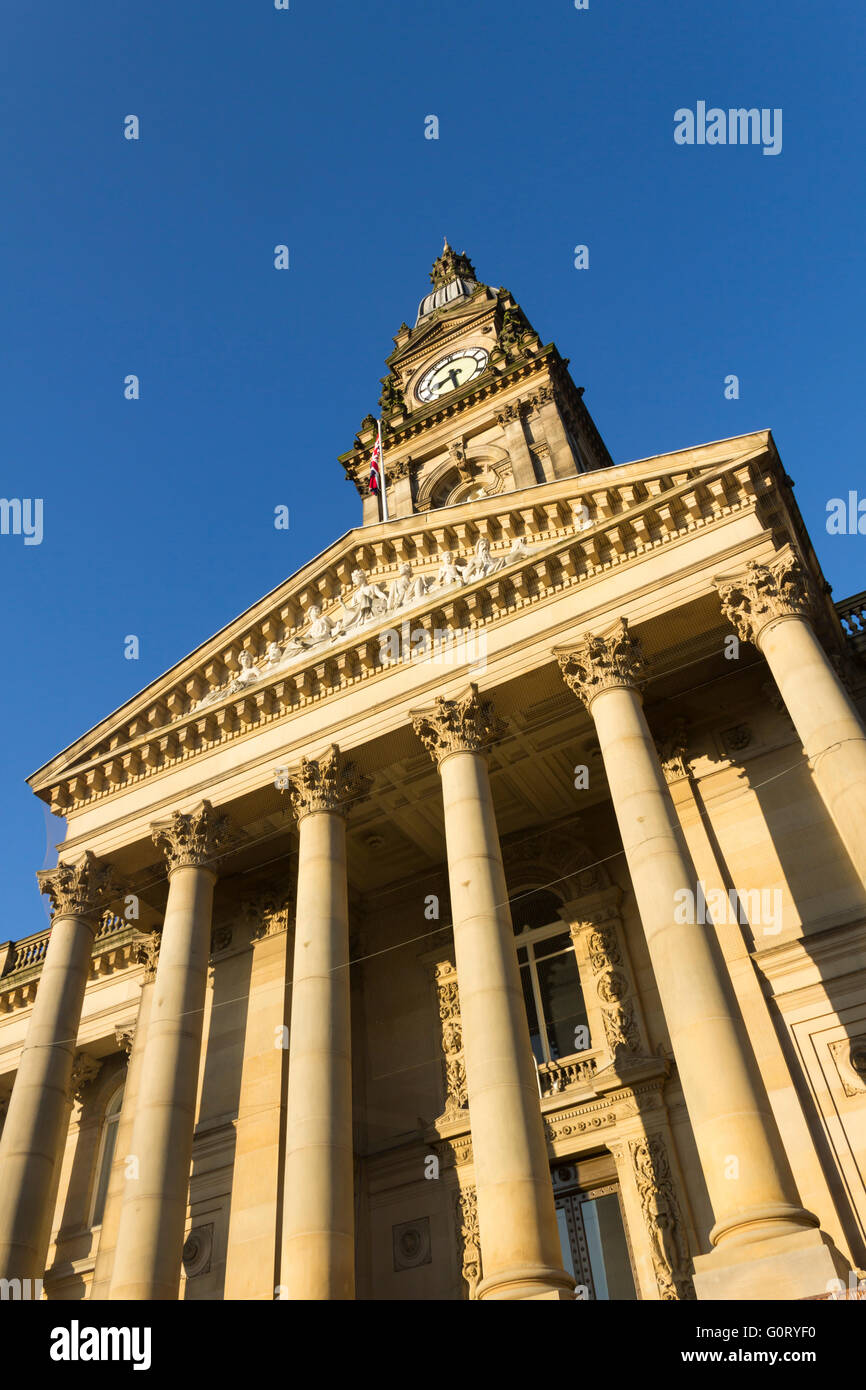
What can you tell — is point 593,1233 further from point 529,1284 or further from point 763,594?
point 763,594

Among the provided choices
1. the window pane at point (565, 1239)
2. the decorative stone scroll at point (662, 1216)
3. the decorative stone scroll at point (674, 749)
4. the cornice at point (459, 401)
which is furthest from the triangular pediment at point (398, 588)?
the cornice at point (459, 401)

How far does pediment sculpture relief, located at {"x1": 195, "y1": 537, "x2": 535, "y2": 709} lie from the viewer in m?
22.3

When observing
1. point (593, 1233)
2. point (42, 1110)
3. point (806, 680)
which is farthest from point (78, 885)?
point (806, 680)

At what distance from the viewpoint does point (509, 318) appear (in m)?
45.0

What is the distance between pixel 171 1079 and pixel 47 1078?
266 centimetres

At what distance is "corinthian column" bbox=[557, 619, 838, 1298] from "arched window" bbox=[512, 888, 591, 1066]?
6.01 meters

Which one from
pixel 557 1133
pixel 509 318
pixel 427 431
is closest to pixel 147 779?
pixel 557 1133

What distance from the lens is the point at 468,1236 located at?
1933 cm

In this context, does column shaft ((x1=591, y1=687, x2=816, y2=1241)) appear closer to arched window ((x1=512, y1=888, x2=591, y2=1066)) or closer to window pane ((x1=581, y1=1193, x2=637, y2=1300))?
window pane ((x1=581, y1=1193, x2=637, y2=1300))

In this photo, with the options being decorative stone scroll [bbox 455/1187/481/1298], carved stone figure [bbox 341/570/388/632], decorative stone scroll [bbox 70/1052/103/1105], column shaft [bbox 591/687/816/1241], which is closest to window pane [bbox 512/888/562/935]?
decorative stone scroll [bbox 455/1187/481/1298]
